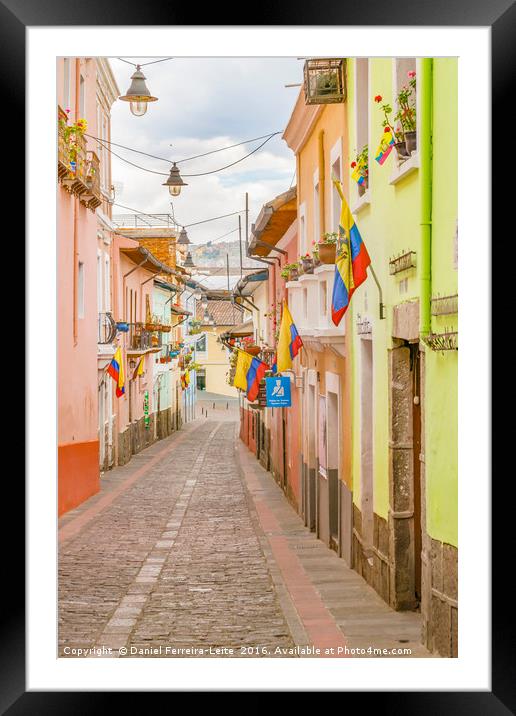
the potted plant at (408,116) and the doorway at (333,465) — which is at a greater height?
the potted plant at (408,116)

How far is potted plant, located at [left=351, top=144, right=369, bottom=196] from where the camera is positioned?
33.2 feet

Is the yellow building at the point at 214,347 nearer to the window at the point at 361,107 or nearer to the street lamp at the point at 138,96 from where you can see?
the window at the point at 361,107

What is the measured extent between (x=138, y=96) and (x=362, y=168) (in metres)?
2.32

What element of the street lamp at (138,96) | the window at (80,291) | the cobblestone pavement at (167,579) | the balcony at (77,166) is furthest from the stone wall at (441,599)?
the window at (80,291)

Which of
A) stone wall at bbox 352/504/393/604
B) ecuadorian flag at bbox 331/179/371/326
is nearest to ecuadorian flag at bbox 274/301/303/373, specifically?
stone wall at bbox 352/504/393/604

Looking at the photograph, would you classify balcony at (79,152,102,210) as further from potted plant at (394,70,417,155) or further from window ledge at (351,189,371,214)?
potted plant at (394,70,417,155)

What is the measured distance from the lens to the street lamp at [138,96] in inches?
395

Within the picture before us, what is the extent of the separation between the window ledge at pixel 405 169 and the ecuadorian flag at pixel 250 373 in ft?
46.1

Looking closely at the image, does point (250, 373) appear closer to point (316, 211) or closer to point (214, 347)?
point (316, 211)
